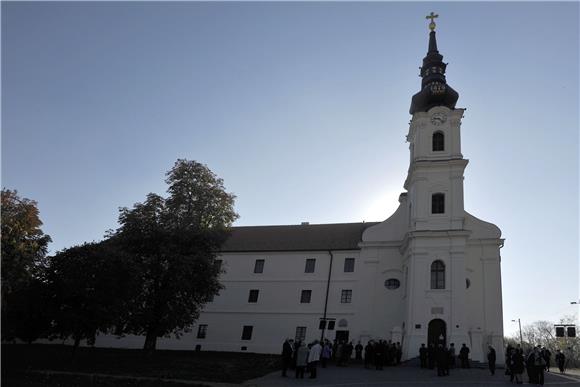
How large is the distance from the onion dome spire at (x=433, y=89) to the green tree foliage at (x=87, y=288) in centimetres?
2434

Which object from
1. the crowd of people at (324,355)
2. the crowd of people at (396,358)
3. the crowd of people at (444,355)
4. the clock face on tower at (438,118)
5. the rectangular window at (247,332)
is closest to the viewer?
the crowd of people at (396,358)

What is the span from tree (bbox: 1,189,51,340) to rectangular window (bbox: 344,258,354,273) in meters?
22.3

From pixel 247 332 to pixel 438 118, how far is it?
2175 centimetres

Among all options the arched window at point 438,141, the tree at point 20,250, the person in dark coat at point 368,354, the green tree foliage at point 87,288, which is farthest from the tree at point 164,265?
the arched window at point 438,141

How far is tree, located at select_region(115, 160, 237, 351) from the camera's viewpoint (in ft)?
99.3

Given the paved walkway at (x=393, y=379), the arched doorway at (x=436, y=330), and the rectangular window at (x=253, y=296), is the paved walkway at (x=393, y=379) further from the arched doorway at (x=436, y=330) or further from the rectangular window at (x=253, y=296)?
the rectangular window at (x=253, y=296)

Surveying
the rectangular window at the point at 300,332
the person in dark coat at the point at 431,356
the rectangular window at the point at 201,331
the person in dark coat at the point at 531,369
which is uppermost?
the rectangular window at the point at 300,332

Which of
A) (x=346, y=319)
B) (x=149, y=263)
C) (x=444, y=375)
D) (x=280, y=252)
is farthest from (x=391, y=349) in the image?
(x=280, y=252)

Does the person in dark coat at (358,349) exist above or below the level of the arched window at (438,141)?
below

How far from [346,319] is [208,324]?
37.1 ft

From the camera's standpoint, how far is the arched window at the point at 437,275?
34250 millimetres

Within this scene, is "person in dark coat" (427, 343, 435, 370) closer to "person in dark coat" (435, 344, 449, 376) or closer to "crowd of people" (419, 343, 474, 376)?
"crowd of people" (419, 343, 474, 376)

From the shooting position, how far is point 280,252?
1731 inches

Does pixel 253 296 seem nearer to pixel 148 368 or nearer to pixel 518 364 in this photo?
pixel 148 368
